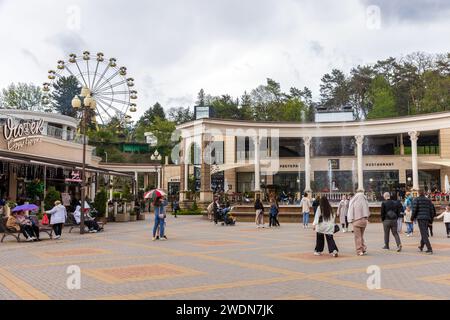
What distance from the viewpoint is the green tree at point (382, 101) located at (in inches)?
2601

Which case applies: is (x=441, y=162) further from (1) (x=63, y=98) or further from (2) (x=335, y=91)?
(1) (x=63, y=98)

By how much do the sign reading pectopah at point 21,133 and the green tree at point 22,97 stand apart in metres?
51.9

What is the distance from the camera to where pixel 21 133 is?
26.3 metres

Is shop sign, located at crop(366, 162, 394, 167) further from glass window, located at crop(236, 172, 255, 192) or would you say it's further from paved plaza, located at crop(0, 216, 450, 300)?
paved plaza, located at crop(0, 216, 450, 300)

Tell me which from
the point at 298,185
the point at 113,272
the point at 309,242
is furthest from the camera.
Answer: the point at 298,185

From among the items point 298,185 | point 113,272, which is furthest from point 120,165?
point 113,272

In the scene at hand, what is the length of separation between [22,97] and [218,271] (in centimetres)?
7749

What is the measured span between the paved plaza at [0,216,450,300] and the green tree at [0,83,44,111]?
68.6 meters

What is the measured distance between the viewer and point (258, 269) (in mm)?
9523

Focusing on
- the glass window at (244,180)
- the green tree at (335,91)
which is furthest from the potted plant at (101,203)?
the green tree at (335,91)

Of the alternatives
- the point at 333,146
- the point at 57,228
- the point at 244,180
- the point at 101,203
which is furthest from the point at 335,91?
the point at 57,228

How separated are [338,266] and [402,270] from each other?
4.28ft
